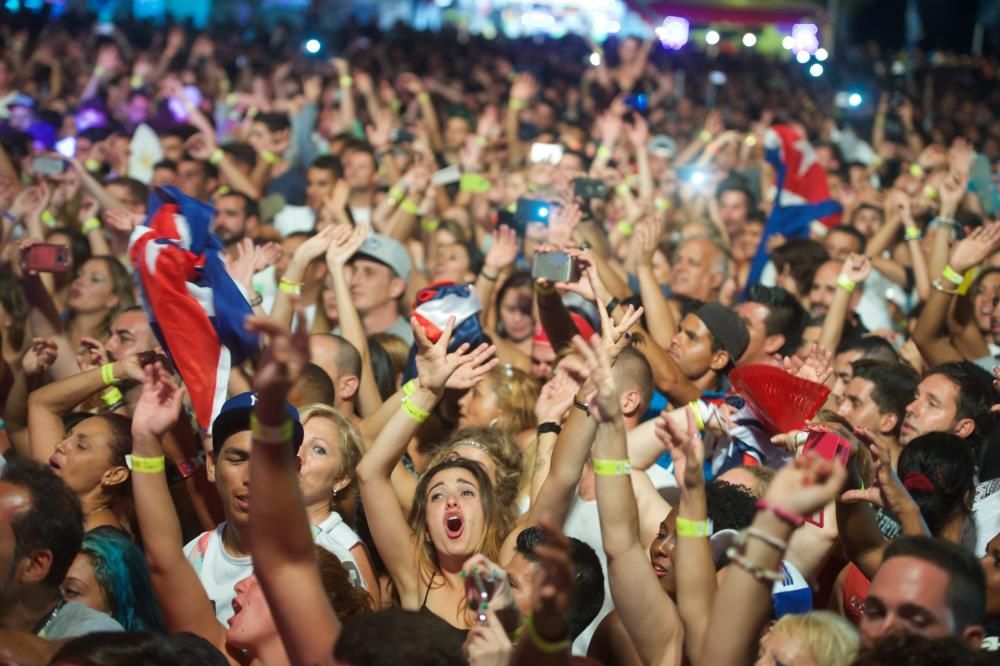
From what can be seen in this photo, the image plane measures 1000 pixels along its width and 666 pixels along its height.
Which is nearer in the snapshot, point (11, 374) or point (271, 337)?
point (271, 337)

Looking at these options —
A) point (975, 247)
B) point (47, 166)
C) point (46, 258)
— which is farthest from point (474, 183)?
point (975, 247)

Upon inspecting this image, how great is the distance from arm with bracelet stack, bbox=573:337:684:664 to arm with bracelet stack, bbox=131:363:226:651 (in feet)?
3.93

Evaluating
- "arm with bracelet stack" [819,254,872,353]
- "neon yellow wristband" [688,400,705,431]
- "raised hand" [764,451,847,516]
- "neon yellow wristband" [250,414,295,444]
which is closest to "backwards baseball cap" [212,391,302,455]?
"neon yellow wristband" [250,414,295,444]

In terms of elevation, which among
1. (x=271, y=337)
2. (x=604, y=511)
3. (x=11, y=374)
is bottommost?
(x=11, y=374)

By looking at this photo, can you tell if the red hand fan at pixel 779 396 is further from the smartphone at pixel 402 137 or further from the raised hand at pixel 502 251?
the smartphone at pixel 402 137

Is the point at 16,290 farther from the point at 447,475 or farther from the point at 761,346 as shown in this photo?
the point at 761,346

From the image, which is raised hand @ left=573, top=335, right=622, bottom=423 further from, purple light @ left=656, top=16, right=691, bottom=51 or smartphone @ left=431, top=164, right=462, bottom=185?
purple light @ left=656, top=16, right=691, bottom=51

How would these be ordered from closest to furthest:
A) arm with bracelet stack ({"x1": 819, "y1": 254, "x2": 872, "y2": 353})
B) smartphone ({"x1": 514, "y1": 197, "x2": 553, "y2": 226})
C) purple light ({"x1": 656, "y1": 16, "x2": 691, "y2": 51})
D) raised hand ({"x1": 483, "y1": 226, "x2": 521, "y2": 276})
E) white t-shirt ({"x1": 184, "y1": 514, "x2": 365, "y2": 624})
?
white t-shirt ({"x1": 184, "y1": 514, "x2": 365, "y2": 624})
arm with bracelet stack ({"x1": 819, "y1": 254, "x2": 872, "y2": 353})
raised hand ({"x1": 483, "y1": 226, "x2": 521, "y2": 276})
smartphone ({"x1": 514, "y1": 197, "x2": 553, "y2": 226})
purple light ({"x1": 656, "y1": 16, "x2": 691, "y2": 51})

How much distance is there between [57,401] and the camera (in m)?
5.04

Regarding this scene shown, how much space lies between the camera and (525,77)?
11414 millimetres

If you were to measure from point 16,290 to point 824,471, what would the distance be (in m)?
4.57

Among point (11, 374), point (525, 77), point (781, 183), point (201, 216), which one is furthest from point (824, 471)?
point (525, 77)

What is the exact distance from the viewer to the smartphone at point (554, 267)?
524 centimetres

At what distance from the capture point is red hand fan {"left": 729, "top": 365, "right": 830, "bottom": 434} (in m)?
4.41
